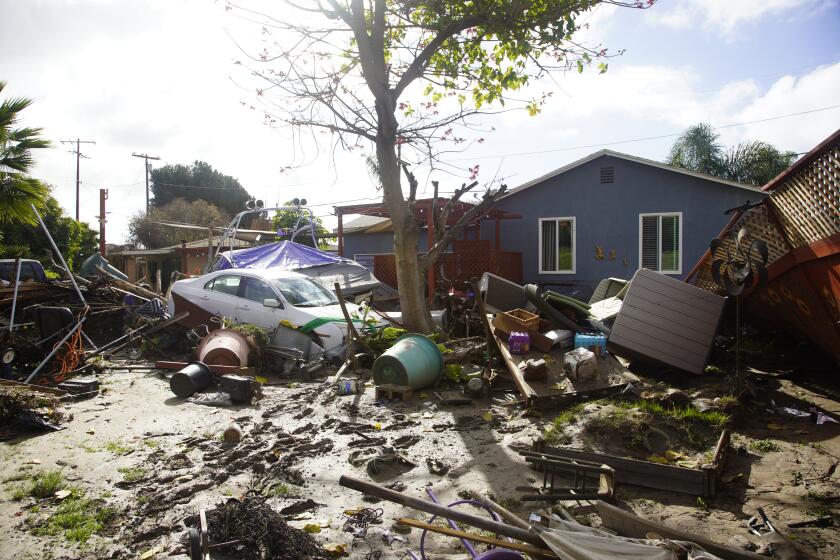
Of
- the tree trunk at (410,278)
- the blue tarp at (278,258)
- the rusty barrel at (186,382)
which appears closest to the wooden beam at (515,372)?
the tree trunk at (410,278)

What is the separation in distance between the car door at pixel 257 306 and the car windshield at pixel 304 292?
218 mm

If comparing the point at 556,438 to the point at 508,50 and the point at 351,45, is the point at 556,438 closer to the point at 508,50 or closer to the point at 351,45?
the point at 508,50

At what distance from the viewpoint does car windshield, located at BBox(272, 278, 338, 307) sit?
9.90 metres

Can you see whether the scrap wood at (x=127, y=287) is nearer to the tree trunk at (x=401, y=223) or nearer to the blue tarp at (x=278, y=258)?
the blue tarp at (x=278, y=258)

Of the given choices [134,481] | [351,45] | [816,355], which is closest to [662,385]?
[816,355]

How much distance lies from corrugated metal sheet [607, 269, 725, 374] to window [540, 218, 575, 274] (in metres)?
8.12

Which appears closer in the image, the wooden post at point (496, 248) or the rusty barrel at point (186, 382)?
the rusty barrel at point (186, 382)

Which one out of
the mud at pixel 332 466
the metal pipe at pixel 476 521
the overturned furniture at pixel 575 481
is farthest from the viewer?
the overturned furniture at pixel 575 481

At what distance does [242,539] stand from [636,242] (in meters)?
13.5

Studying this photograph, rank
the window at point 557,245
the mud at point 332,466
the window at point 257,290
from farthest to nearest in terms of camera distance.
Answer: the window at point 557,245 < the window at point 257,290 < the mud at point 332,466

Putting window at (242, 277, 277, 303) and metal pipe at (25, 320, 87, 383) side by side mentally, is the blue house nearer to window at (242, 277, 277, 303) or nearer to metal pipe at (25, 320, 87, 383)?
window at (242, 277, 277, 303)

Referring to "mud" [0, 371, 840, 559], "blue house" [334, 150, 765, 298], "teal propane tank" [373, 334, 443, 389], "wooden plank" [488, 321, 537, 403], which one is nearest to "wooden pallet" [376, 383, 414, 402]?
"teal propane tank" [373, 334, 443, 389]

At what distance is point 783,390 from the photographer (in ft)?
23.0

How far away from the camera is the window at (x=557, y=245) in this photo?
51.0 feet
